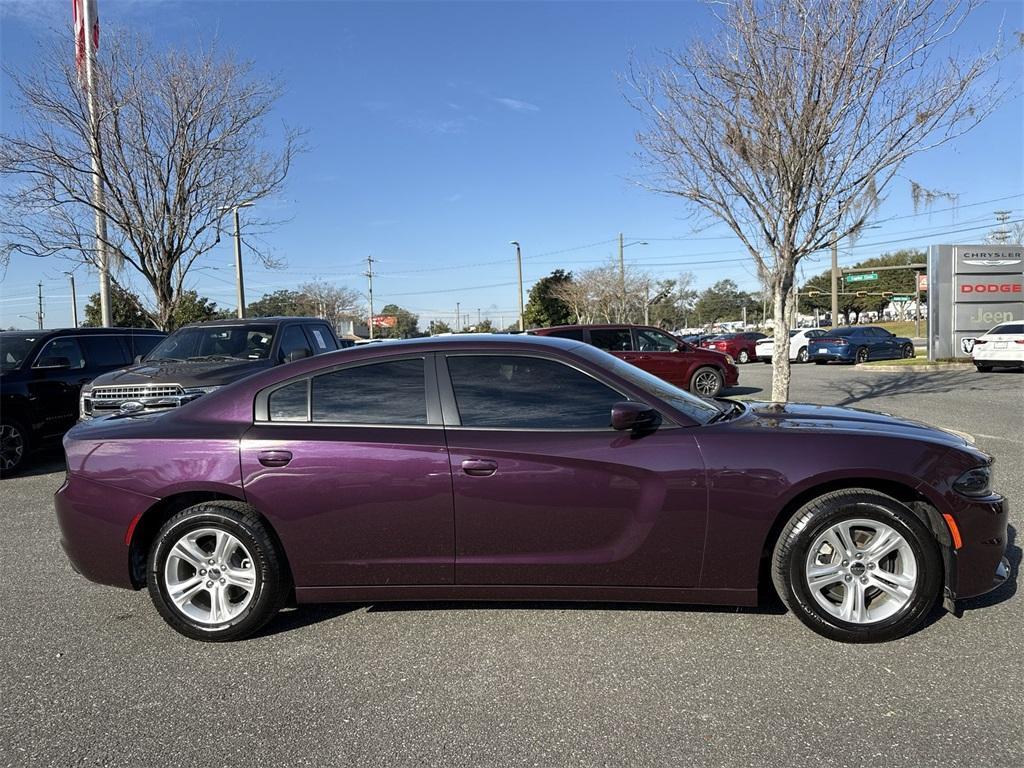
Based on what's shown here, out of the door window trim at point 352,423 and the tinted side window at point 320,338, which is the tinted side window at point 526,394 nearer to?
the door window trim at point 352,423

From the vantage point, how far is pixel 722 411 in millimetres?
3877

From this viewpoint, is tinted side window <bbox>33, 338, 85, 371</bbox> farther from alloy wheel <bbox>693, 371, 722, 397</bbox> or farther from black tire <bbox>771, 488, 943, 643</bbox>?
alloy wheel <bbox>693, 371, 722, 397</bbox>

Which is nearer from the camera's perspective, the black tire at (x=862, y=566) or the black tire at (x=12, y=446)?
the black tire at (x=862, y=566)

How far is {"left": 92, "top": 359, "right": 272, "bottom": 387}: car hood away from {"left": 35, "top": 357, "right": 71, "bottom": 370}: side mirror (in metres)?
1.32

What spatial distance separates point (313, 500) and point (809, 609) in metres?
2.49

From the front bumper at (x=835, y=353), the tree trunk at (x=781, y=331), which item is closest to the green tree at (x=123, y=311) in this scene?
the tree trunk at (x=781, y=331)

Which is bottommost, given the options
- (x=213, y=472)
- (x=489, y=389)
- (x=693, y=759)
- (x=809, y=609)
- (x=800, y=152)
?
(x=693, y=759)

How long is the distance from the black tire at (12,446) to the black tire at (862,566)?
8.63 metres

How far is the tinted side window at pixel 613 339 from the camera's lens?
1362cm

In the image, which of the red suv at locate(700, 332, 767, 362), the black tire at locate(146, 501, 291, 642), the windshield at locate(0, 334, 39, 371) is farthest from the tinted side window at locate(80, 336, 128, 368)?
the red suv at locate(700, 332, 767, 362)

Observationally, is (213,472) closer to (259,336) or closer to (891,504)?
(891,504)

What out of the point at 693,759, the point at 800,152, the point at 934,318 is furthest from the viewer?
the point at 934,318

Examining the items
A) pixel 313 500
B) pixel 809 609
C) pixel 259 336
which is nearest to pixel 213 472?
pixel 313 500

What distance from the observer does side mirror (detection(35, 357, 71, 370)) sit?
8630 millimetres
